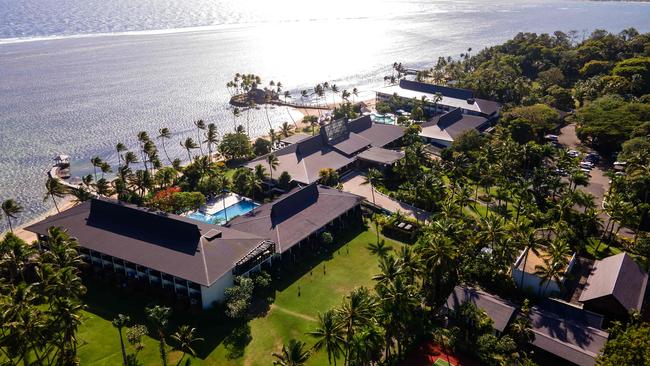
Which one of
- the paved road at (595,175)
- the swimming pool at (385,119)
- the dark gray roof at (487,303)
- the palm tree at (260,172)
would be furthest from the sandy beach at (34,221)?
the paved road at (595,175)

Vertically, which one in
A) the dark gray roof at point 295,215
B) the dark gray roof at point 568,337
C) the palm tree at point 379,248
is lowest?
the palm tree at point 379,248

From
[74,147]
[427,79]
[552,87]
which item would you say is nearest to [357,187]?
[74,147]

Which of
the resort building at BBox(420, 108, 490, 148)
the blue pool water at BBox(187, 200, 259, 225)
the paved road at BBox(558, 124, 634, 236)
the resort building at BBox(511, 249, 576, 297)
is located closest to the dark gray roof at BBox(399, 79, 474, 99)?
the resort building at BBox(420, 108, 490, 148)

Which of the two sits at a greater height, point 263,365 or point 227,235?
point 227,235

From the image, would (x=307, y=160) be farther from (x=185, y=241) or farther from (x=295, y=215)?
(x=185, y=241)

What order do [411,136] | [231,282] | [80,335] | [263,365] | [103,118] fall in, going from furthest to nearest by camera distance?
[103,118] → [411,136] → [231,282] → [80,335] → [263,365]

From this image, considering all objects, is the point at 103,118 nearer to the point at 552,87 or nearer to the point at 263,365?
the point at 263,365

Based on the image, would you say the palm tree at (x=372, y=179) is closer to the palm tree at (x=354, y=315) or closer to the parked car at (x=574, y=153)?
the palm tree at (x=354, y=315)

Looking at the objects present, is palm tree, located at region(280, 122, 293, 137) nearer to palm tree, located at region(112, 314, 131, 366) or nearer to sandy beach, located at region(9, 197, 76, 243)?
sandy beach, located at region(9, 197, 76, 243)
